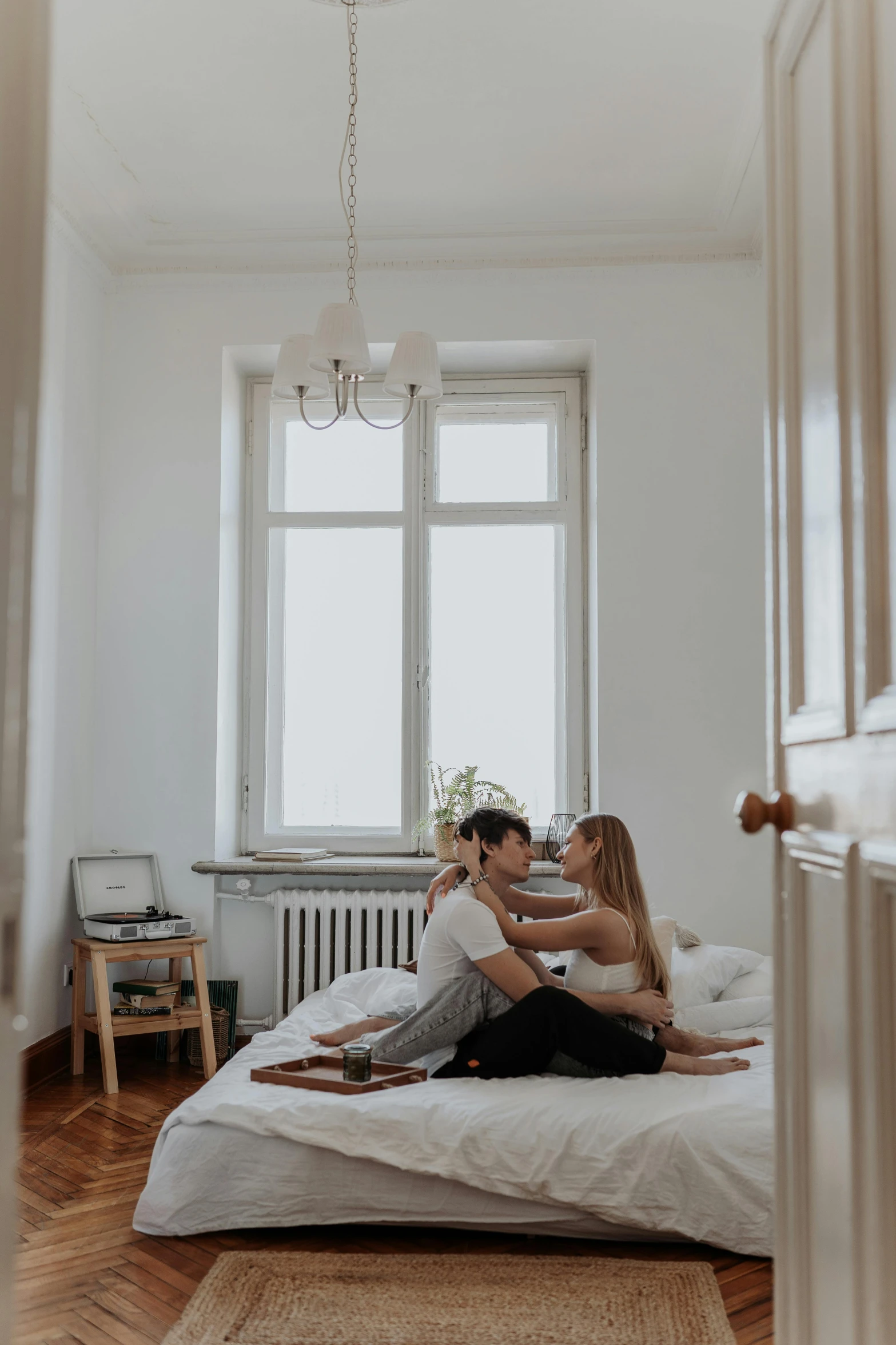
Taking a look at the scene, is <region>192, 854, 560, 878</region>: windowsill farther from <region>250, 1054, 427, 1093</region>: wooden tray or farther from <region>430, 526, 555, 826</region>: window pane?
<region>250, 1054, 427, 1093</region>: wooden tray

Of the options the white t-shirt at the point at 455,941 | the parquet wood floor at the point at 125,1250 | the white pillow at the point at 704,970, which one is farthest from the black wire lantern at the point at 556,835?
the parquet wood floor at the point at 125,1250

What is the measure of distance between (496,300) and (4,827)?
433cm

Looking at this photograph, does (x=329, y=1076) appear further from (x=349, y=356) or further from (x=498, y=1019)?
(x=349, y=356)

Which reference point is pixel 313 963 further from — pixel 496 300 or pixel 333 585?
pixel 496 300

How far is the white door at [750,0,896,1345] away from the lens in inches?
38.5

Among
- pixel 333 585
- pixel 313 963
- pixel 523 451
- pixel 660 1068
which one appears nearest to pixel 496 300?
pixel 523 451

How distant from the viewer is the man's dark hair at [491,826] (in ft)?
10.6

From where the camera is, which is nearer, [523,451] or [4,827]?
[4,827]

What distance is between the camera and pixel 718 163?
4105mm

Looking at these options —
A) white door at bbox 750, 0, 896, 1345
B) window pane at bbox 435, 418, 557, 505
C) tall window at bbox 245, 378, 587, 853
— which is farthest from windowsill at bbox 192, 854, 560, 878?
white door at bbox 750, 0, 896, 1345

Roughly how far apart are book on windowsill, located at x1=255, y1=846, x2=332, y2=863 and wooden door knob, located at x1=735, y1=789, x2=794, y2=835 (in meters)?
→ 3.44

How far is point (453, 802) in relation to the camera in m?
4.60

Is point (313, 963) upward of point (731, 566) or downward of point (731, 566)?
downward

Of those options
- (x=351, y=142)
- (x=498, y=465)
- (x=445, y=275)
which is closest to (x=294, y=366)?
(x=351, y=142)
